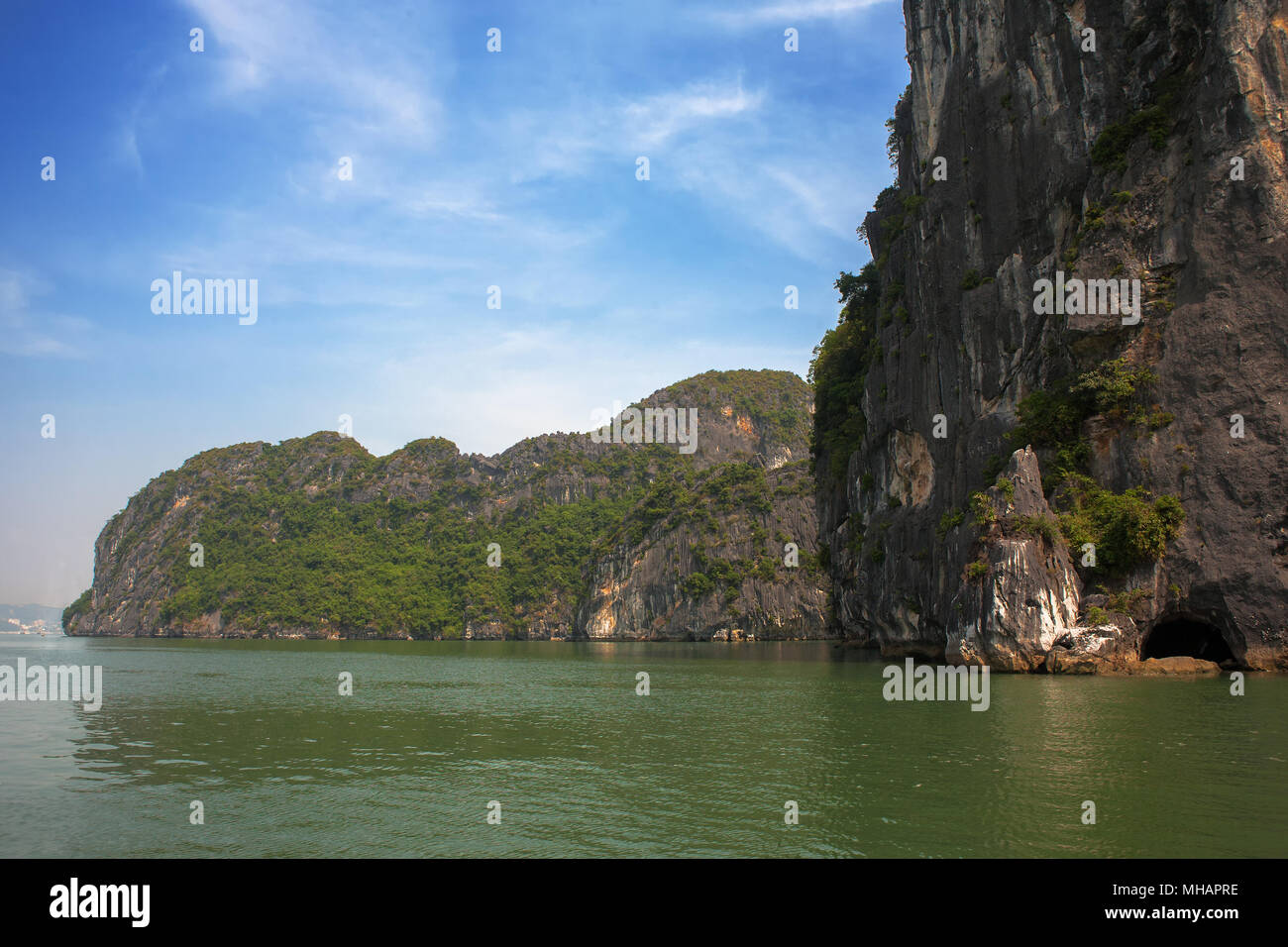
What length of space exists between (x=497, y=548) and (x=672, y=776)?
154673 millimetres

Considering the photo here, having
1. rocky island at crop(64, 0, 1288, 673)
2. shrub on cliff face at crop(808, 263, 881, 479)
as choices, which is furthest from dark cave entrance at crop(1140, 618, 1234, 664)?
shrub on cliff face at crop(808, 263, 881, 479)

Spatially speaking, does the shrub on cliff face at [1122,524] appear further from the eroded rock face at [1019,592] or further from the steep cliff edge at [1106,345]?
the eroded rock face at [1019,592]

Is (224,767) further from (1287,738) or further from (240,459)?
(240,459)

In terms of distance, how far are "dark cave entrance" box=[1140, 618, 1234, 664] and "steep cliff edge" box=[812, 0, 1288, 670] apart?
Result: 0.18m

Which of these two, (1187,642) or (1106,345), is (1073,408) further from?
(1187,642)

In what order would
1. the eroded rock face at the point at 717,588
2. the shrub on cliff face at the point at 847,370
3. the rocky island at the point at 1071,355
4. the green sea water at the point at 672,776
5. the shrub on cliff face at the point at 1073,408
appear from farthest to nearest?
the eroded rock face at the point at 717,588, the shrub on cliff face at the point at 847,370, the shrub on cliff face at the point at 1073,408, the rocky island at the point at 1071,355, the green sea water at the point at 672,776

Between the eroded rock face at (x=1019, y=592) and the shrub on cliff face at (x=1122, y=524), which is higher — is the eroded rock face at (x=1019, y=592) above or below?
below

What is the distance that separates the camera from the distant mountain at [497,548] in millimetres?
128500

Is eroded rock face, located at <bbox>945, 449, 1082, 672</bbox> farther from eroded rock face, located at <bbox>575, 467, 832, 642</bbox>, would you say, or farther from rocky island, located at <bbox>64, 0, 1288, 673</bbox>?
eroded rock face, located at <bbox>575, 467, 832, 642</bbox>

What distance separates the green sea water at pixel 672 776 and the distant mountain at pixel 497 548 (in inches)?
3239

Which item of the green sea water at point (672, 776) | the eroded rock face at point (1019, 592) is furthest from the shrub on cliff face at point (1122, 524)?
the green sea water at point (672, 776)

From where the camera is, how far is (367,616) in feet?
509

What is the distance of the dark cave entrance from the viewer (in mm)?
35750

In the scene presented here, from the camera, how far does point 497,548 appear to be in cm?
16762
